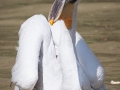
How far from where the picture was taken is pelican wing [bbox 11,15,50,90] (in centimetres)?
531

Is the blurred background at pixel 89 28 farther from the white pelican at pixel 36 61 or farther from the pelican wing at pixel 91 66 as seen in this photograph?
the white pelican at pixel 36 61

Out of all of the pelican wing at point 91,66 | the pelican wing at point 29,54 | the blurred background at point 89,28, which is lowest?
the blurred background at point 89,28

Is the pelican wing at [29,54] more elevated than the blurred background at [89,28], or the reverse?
the pelican wing at [29,54]

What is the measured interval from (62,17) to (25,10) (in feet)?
21.1

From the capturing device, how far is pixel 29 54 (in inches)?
216

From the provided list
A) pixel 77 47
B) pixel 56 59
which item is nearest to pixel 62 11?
pixel 56 59

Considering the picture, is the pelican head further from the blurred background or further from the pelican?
the blurred background

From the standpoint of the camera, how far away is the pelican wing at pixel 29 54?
5.31 meters

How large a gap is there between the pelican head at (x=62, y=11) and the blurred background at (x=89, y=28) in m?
2.11

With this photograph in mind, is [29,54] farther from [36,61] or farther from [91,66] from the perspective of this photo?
[91,66]

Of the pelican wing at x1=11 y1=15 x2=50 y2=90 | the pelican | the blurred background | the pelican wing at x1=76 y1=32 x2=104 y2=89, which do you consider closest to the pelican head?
the pelican

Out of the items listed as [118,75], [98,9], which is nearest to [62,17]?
[118,75]

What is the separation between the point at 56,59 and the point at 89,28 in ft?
13.2

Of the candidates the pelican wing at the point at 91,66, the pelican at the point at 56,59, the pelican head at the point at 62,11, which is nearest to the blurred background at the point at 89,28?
the pelican wing at the point at 91,66
